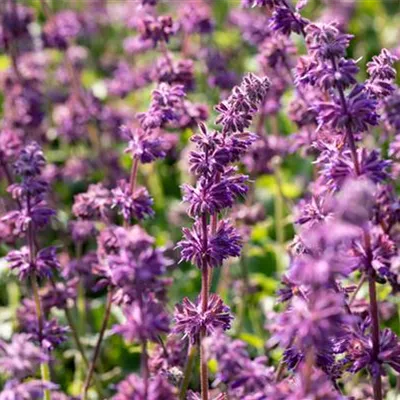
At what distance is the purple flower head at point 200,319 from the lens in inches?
130

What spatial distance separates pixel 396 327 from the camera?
5297mm

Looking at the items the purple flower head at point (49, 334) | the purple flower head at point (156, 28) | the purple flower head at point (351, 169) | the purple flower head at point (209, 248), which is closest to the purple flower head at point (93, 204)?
the purple flower head at point (49, 334)

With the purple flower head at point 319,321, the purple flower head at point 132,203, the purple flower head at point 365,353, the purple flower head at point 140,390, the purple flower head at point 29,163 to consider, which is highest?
the purple flower head at point 29,163

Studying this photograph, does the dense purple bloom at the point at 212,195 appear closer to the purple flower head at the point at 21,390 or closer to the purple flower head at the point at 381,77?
the purple flower head at the point at 381,77

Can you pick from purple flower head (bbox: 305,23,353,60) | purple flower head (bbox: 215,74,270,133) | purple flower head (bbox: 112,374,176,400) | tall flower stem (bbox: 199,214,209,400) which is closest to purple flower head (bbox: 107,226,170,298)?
purple flower head (bbox: 112,374,176,400)

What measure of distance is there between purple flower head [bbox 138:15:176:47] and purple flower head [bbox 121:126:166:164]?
40.1 inches

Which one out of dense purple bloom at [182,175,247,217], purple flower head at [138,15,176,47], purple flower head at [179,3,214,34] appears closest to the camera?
dense purple bloom at [182,175,247,217]

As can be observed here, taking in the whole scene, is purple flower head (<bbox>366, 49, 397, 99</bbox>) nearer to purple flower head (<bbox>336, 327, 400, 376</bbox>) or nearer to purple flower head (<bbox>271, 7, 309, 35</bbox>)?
purple flower head (<bbox>271, 7, 309, 35</bbox>)

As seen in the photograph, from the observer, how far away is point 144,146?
388cm

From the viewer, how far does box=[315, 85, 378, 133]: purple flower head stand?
299cm

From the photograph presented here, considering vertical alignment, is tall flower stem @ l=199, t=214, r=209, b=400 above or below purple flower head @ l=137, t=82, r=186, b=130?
below

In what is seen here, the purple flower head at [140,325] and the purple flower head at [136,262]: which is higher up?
the purple flower head at [136,262]

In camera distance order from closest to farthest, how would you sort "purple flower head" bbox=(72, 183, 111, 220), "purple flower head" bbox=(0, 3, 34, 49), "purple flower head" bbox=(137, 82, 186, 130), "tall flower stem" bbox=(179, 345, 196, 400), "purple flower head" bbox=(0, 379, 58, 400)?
"purple flower head" bbox=(0, 379, 58, 400), "tall flower stem" bbox=(179, 345, 196, 400), "purple flower head" bbox=(137, 82, 186, 130), "purple flower head" bbox=(72, 183, 111, 220), "purple flower head" bbox=(0, 3, 34, 49)

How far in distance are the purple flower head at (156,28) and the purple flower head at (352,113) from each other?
1939 mm
